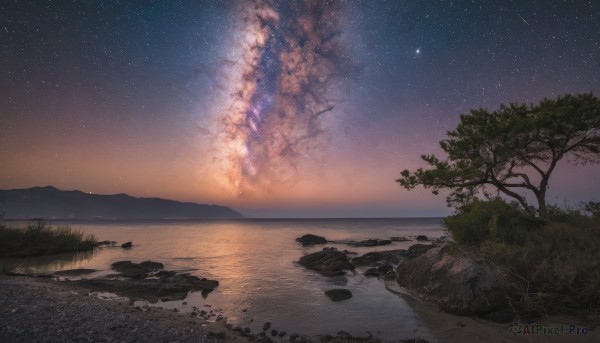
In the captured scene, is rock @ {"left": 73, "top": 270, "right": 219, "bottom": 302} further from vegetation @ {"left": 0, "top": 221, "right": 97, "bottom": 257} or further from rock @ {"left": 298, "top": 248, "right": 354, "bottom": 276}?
vegetation @ {"left": 0, "top": 221, "right": 97, "bottom": 257}

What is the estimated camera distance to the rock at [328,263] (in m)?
22.6

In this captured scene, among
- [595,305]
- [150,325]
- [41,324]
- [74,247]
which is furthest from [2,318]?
[74,247]

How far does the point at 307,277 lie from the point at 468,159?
14.6 metres

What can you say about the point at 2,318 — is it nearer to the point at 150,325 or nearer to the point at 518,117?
the point at 150,325

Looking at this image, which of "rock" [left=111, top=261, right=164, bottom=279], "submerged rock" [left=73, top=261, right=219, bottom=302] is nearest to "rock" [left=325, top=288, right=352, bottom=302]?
"submerged rock" [left=73, top=261, right=219, bottom=302]

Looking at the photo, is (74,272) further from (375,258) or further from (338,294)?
(375,258)

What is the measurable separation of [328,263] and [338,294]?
9.16 meters

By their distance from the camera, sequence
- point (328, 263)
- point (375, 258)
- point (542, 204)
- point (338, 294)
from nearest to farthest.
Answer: point (338, 294) < point (542, 204) < point (328, 263) < point (375, 258)

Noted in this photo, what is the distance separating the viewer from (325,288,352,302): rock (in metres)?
15.0

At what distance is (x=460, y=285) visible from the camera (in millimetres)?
11781

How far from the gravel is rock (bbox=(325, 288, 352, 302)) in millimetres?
6304

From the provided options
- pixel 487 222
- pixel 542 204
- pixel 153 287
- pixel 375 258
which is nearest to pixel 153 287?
pixel 153 287

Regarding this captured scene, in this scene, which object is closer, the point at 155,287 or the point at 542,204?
the point at 155,287

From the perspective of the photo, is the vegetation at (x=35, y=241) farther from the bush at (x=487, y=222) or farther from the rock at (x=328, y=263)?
the bush at (x=487, y=222)
